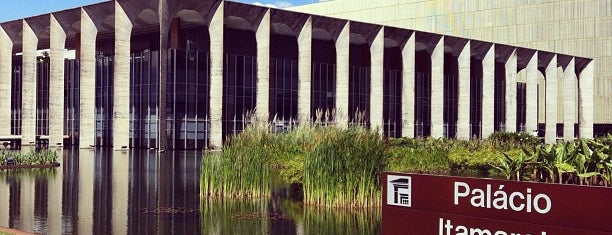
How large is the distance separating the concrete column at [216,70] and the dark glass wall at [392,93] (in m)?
23.4

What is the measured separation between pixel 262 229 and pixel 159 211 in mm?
3120

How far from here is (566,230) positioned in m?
4.82

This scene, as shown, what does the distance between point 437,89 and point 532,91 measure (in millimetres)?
14900

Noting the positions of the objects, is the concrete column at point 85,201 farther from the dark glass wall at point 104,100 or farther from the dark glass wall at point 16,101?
the dark glass wall at point 16,101

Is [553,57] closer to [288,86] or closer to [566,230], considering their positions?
[288,86]

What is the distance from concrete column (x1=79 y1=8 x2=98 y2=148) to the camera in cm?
5097

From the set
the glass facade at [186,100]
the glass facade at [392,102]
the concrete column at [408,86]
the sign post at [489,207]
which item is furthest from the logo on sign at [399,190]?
the glass facade at [392,102]

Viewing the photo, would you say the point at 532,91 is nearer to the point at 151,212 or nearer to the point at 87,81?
the point at 87,81

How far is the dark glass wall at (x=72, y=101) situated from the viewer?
204ft

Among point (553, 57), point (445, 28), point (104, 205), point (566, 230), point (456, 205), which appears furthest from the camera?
point (445, 28)

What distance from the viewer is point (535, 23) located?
96.3 meters

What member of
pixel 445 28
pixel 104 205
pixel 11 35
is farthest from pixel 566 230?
pixel 445 28

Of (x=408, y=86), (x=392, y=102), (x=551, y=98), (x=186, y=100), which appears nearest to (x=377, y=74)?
(x=408, y=86)

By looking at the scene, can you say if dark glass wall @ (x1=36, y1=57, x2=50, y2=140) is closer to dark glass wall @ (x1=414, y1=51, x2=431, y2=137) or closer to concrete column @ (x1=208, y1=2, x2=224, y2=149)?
concrete column @ (x1=208, y1=2, x2=224, y2=149)
